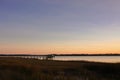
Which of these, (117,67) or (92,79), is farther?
(117,67)

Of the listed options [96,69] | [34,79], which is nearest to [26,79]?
[34,79]

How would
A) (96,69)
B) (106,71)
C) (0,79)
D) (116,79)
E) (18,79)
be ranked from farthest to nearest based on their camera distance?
(96,69) < (106,71) < (116,79) < (18,79) < (0,79)

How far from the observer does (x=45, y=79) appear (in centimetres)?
1702

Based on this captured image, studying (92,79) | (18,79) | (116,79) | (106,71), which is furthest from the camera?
(106,71)

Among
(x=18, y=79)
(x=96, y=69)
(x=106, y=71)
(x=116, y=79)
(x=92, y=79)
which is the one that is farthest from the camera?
(x=96, y=69)

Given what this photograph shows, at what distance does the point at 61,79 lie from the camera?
700 inches

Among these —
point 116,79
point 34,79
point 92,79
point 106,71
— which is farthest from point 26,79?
point 106,71

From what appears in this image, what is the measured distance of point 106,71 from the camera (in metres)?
32.7

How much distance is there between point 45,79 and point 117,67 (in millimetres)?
18092

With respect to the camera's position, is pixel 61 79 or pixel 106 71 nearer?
pixel 61 79

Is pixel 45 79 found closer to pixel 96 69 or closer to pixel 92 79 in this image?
pixel 92 79

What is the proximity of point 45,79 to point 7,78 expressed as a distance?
2343mm

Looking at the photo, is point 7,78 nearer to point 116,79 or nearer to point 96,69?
point 116,79

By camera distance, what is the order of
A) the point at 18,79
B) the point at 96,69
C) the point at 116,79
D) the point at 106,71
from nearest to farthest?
the point at 18,79
the point at 116,79
the point at 106,71
the point at 96,69
